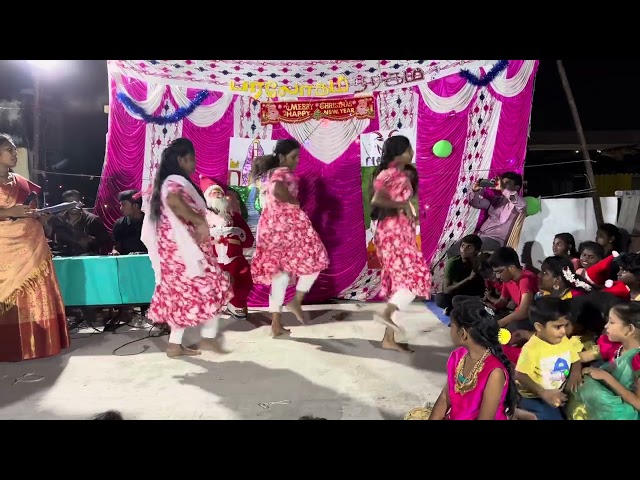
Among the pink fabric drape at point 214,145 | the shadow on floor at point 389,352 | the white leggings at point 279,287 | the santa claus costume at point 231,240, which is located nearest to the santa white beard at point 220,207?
the santa claus costume at point 231,240

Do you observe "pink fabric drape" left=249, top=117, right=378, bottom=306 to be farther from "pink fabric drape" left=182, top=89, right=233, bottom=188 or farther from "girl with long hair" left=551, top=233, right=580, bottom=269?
"girl with long hair" left=551, top=233, right=580, bottom=269

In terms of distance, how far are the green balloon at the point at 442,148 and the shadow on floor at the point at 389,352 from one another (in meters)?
1.67

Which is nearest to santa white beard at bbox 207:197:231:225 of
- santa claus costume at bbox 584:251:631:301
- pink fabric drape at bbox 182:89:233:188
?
pink fabric drape at bbox 182:89:233:188

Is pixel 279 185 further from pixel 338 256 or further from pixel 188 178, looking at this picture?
pixel 338 256

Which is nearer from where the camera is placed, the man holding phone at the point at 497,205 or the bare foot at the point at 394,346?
the bare foot at the point at 394,346

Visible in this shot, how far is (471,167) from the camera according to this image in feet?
14.3

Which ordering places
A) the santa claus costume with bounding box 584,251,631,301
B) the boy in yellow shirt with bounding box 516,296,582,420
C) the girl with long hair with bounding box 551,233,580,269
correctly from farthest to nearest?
the girl with long hair with bounding box 551,233,580,269
the santa claus costume with bounding box 584,251,631,301
the boy in yellow shirt with bounding box 516,296,582,420

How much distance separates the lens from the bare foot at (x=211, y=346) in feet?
11.3

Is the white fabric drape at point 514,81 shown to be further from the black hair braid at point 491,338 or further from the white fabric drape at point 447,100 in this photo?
the black hair braid at point 491,338

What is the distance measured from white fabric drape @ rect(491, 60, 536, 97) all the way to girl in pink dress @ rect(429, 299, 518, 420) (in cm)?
271

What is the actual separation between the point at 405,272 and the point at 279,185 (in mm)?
1117

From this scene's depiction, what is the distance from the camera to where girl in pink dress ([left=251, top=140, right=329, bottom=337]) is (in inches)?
148

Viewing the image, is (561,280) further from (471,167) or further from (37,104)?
(37,104)

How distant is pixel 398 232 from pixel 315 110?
138 centimetres
